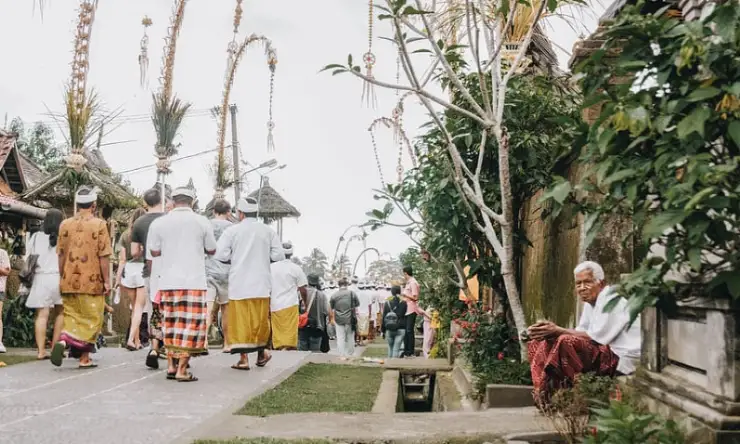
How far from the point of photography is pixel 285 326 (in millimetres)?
12016

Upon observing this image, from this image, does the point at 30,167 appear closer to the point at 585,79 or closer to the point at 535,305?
the point at 535,305

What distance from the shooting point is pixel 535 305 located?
10102 mm

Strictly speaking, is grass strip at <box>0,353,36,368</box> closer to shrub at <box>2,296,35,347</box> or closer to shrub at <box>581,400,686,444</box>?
shrub at <box>2,296,35,347</box>

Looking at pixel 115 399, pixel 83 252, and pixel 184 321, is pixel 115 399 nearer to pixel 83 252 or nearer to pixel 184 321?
pixel 184 321

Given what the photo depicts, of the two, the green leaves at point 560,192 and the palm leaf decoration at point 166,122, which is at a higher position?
the palm leaf decoration at point 166,122

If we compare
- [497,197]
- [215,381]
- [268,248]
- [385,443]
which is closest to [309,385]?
[215,381]

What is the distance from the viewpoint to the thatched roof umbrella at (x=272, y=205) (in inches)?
1278

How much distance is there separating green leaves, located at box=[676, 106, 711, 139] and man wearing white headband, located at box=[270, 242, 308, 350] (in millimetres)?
8552

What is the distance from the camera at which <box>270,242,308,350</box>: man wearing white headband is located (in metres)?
11.9

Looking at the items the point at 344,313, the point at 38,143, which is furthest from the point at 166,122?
the point at 38,143

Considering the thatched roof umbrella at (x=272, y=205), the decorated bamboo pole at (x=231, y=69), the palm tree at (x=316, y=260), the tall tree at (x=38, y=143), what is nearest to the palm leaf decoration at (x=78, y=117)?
the decorated bamboo pole at (x=231, y=69)

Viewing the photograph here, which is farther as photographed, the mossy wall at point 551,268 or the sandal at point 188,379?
the sandal at point 188,379

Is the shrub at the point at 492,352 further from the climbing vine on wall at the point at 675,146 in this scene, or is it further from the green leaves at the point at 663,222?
the green leaves at the point at 663,222

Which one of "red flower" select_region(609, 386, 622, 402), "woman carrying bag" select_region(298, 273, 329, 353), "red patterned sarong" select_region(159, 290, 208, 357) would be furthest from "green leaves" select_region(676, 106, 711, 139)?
"woman carrying bag" select_region(298, 273, 329, 353)
